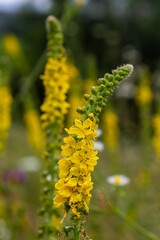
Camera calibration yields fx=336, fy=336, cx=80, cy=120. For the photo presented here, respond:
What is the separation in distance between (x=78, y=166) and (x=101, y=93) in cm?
40

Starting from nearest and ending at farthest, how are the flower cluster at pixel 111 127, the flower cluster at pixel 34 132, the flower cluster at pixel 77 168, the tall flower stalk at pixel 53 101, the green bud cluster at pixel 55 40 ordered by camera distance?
the flower cluster at pixel 77 168, the tall flower stalk at pixel 53 101, the green bud cluster at pixel 55 40, the flower cluster at pixel 34 132, the flower cluster at pixel 111 127

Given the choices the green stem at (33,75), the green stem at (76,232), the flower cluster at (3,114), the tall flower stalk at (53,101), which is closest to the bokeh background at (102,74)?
the green stem at (33,75)

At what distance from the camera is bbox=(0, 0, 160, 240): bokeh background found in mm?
5996

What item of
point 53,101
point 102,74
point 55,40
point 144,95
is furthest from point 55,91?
point 102,74

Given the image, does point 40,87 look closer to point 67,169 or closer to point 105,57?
point 105,57

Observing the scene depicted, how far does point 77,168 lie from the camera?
5.01ft

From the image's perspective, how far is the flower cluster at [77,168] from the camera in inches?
60.1

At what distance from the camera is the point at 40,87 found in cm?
1733

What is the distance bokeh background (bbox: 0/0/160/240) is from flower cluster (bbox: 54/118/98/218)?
3274 millimetres

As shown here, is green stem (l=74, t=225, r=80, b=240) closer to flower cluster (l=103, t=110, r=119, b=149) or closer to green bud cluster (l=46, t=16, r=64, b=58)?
green bud cluster (l=46, t=16, r=64, b=58)

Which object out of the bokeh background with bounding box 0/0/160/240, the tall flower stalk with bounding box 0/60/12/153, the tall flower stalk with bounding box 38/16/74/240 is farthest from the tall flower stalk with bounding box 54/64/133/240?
the bokeh background with bounding box 0/0/160/240

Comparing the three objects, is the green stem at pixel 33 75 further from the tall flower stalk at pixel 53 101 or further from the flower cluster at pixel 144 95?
the flower cluster at pixel 144 95

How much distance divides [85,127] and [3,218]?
3702 mm

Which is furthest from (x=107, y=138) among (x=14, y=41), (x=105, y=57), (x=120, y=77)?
(x=105, y=57)
